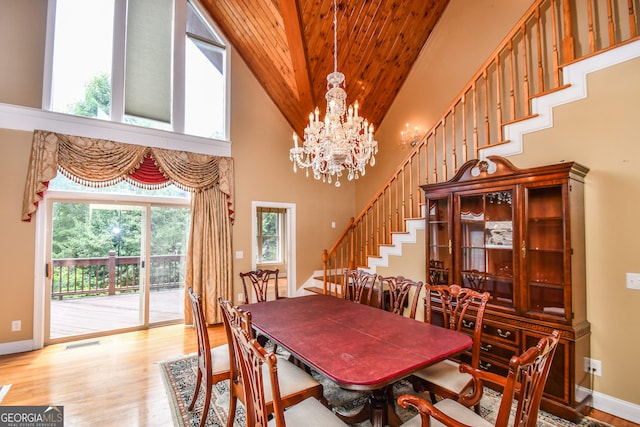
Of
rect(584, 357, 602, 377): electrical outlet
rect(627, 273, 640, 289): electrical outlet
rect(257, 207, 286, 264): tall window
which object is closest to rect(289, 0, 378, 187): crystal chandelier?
rect(627, 273, 640, 289): electrical outlet

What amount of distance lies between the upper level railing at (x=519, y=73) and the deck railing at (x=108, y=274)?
8.49 feet

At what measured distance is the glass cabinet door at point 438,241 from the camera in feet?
11.1

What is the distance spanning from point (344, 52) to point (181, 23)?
2726mm

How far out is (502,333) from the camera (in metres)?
2.75

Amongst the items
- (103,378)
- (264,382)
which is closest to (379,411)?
(264,382)

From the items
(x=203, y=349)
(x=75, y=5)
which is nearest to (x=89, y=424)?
(x=203, y=349)

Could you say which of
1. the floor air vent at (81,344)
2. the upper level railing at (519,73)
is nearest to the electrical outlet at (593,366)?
the upper level railing at (519,73)

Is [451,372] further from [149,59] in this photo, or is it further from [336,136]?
[149,59]

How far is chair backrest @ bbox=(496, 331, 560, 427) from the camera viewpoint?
112 centimetres

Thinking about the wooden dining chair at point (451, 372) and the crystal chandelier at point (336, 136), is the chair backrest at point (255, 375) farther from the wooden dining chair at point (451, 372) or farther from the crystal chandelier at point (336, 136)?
the crystal chandelier at point (336, 136)

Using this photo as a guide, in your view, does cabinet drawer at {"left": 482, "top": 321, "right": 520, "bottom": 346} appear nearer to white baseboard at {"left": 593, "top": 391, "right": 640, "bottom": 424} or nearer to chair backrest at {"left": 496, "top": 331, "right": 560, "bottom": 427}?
white baseboard at {"left": 593, "top": 391, "right": 640, "bottom": 424}

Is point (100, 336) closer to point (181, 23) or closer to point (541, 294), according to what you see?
point (181, 23)

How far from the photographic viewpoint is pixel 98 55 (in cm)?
429

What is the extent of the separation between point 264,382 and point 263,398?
0.72 meters
